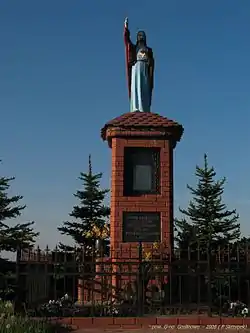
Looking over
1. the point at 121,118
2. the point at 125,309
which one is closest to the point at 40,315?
the point at 125,309

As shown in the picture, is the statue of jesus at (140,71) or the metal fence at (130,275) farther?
the statue of jesus at (140,71)

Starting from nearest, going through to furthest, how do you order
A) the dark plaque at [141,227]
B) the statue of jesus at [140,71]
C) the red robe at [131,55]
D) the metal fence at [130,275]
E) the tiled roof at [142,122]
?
the metal fence at [130,275], the dark plaque at [141,227], the tiled roof at [142,122], the statue of jesus at [140,71], the red robe at [131,55]

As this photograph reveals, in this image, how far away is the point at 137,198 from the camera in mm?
13375

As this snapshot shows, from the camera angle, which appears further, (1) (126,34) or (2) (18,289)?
(1) (126,34)

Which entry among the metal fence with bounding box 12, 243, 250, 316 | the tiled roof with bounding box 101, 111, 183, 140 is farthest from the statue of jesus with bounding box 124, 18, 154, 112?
the metal fence with bounding box 12, 243, 250, 316

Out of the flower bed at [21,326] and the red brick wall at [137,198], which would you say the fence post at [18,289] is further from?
the red brick wall at [137,198]

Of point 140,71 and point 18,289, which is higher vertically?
point 140,71

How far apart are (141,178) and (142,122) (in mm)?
1339

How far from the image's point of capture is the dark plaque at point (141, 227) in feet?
42.8

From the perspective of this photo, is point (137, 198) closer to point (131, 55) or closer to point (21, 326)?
point (131, 55)

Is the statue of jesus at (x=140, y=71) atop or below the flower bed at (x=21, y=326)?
atop

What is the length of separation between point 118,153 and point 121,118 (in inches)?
37.1

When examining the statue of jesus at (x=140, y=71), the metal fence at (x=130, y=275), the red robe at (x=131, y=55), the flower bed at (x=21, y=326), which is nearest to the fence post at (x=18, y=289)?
the metal fence at (x=130, y=275)

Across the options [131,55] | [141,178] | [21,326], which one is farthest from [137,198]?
[21,326]
